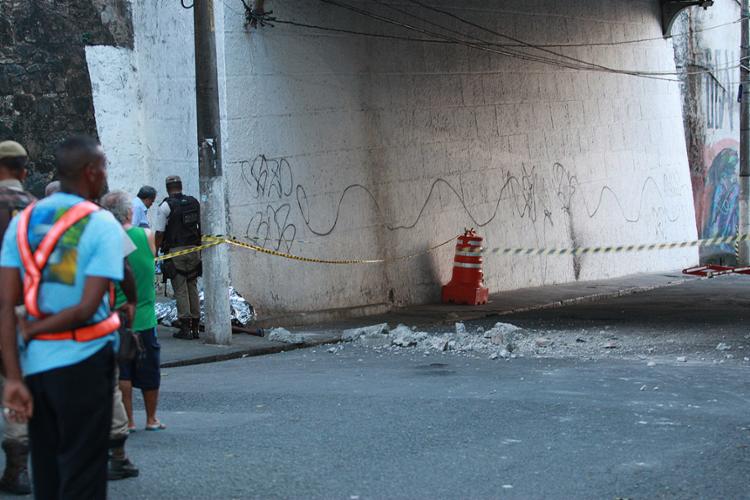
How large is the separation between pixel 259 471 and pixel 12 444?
1510 millimetres

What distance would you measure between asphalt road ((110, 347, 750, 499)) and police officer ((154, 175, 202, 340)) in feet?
8.11

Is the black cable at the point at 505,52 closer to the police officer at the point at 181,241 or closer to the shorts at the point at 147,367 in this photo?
the police officer at the point at 181,241

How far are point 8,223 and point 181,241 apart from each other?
7.83 meters

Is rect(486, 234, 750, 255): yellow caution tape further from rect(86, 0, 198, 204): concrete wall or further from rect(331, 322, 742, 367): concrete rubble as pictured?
rect(86, 0, 198, 204): concrete wall

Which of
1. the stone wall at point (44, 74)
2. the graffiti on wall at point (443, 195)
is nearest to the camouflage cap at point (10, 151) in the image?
the graffiti on wall at point (443, 195)

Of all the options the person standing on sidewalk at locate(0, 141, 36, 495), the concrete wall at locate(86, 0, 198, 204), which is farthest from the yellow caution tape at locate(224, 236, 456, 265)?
the person standing on sidewalk at locate(0, 141, 36, 495)

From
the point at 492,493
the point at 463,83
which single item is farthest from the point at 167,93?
the point at 492,493

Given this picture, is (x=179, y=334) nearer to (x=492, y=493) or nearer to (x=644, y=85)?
(x=492, y=493)

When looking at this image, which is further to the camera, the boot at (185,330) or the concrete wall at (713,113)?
the concrete wall at (713,113)

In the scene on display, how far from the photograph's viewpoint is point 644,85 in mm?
27844

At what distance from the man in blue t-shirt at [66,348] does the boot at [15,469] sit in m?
1.68

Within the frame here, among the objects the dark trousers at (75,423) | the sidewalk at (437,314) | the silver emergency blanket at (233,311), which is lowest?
the sidewalk at (437,314)

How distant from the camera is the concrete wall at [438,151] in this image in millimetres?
16328

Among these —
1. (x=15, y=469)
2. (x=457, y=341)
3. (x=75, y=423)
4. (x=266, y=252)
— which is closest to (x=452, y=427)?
(x=15, y=469)
